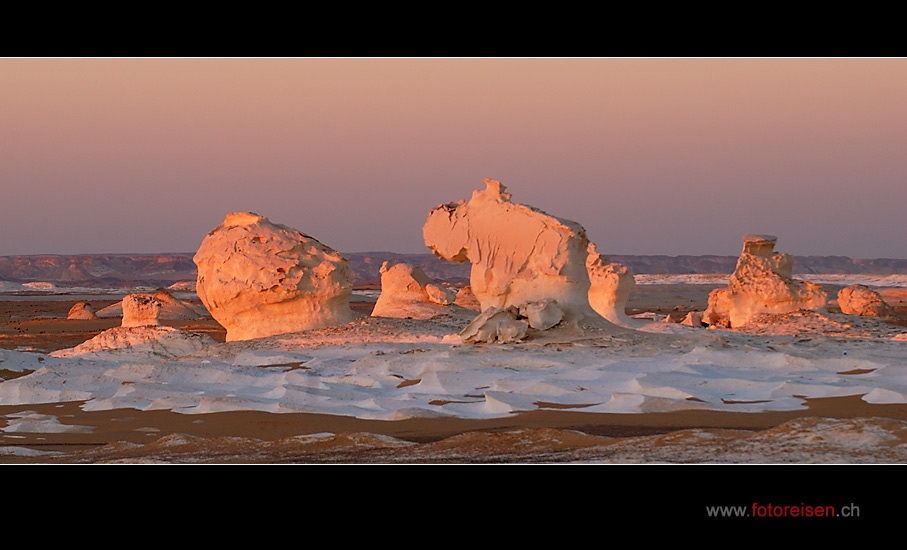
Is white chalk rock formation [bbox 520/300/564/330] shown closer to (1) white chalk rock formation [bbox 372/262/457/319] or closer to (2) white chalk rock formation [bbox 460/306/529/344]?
(2) white chalk rock formation [bbox 460/306/529/344]

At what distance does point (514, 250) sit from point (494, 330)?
1.44m

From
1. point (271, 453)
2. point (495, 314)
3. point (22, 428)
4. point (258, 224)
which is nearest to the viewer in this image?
point (271, 453)

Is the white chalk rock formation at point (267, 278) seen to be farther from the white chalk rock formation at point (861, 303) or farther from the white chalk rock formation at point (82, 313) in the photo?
the white chalk rock formation at point (82, 313)

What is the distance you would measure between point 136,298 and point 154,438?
12.8 metres

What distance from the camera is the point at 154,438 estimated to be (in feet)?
26.1

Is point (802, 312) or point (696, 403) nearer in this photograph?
point (696, 403)

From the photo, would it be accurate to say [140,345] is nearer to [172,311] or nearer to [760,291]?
[760,291]

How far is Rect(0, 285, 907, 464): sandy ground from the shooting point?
21.1 feet

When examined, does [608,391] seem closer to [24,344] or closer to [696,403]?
[696,403]

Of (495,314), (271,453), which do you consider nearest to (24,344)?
(495,314)

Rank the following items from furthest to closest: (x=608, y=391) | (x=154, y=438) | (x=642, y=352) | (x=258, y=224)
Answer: (x=258, y=224) < (x=642, y=352) < (x=608, y=391) < (x=154, y=438)

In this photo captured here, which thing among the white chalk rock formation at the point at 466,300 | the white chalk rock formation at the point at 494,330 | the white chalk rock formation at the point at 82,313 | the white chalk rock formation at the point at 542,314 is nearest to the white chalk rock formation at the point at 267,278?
the white chalk rock formation at the point at 494,330

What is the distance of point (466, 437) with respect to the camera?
7441mm

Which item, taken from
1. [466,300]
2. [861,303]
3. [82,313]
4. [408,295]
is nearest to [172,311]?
[82,313]
